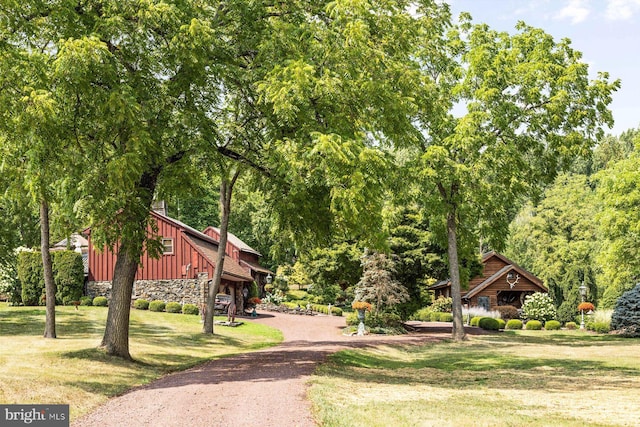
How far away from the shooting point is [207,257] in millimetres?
44375

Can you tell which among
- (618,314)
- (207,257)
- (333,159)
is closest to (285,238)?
(333,159)

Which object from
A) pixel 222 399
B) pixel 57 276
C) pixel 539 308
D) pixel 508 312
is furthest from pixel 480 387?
pixel 508 312

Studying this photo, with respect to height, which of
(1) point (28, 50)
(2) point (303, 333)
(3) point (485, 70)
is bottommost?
(2) point (303, 333)

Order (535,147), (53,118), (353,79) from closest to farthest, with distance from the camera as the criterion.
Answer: (53,118) < (353,79) < (535,147)

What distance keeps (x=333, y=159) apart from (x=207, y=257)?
3135 cm

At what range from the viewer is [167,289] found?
147ft

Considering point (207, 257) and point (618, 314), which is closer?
point (618, 314)

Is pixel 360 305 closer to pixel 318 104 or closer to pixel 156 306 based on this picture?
pixel 156 306

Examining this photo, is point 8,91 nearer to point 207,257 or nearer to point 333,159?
point 333,159

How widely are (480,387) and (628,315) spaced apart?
28.5 meters

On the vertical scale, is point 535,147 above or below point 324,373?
above

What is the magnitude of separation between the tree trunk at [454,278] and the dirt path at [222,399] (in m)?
15.4

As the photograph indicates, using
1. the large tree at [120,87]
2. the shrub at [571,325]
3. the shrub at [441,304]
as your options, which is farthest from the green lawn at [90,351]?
the shrub at [441,304]

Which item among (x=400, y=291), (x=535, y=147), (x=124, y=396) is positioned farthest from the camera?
(x=400, y=291)
